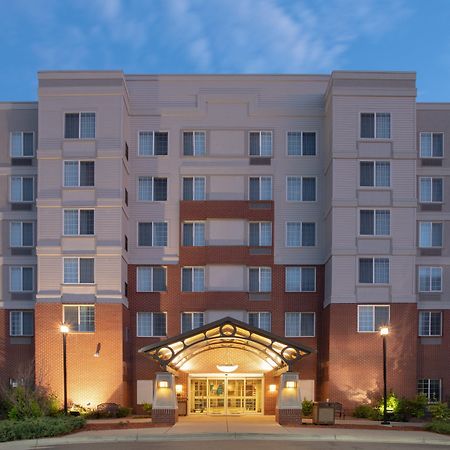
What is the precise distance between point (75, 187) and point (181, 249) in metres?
6.59

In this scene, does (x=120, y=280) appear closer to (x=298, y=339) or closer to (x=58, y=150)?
(x=58, y=150)

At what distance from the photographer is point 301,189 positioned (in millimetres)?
41969

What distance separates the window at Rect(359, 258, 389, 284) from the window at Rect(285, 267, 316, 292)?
3.19 metres

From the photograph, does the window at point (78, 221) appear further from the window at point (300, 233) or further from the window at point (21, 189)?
the window at point (300, 233)

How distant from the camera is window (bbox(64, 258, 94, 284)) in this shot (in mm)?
39031

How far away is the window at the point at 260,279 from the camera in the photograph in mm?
41469

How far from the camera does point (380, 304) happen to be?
3897 cm

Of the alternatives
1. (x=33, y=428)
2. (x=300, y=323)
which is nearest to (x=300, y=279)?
(x=300, y=323)

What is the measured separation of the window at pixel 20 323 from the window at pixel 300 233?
1447cm

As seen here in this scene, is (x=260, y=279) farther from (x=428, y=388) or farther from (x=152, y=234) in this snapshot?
(x=428, y=388)

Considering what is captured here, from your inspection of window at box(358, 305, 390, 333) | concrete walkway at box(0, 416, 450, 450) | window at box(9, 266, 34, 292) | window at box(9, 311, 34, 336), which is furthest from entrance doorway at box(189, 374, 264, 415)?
window at box(9, 266, 34, 292)

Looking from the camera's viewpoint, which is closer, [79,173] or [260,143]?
[79,173]

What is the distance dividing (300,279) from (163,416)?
1224 centimetres

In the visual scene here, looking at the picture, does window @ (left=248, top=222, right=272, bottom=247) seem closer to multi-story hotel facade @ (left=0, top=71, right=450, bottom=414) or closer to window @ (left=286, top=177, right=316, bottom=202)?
multi-story hotel facade @ (left=0, top=71, right=450, bottom=414)
